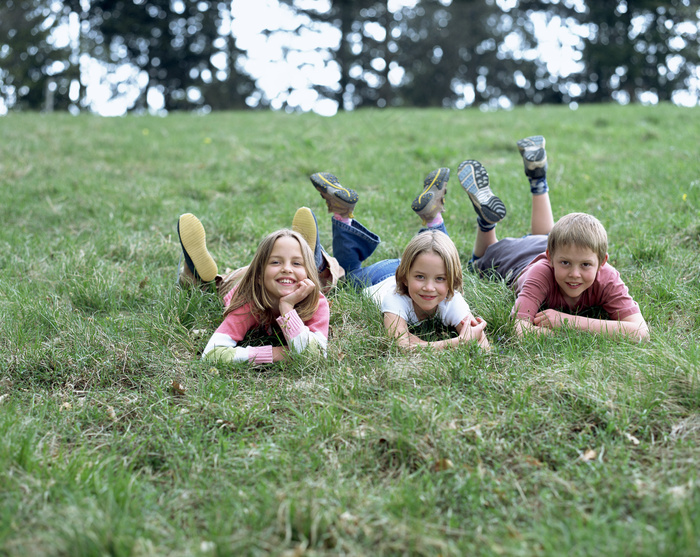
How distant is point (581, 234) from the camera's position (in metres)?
3.30

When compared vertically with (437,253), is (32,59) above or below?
above

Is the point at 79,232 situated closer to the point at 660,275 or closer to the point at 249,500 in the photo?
the point at 249,500

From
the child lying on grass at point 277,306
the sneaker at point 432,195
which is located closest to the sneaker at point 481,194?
the sneaker at point 432,195

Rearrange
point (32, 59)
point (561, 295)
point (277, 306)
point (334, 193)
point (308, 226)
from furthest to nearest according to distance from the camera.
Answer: point (32, 59) < point (334, 193) < point (308, 226) < point (561, 295) < point (277, 306)

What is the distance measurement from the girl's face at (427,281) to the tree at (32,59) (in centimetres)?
2123

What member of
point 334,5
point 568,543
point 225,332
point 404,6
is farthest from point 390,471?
point 404,6

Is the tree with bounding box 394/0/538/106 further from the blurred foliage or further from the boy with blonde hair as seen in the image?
the boy with blonde hair

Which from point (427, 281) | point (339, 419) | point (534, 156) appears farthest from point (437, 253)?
point (534, 156)

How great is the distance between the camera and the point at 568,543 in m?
1.88

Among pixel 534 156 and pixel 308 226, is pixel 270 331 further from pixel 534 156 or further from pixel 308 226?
pixel 534 156

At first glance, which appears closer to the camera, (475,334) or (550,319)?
(475,334)

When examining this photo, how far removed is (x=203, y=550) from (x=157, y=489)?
17.8 inches

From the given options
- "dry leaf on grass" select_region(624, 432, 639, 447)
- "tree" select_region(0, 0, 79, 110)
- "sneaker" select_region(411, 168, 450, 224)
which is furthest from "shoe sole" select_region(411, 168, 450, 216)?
"tree" select_region(0, 0, 79, 110)

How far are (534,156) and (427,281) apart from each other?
1.67m
